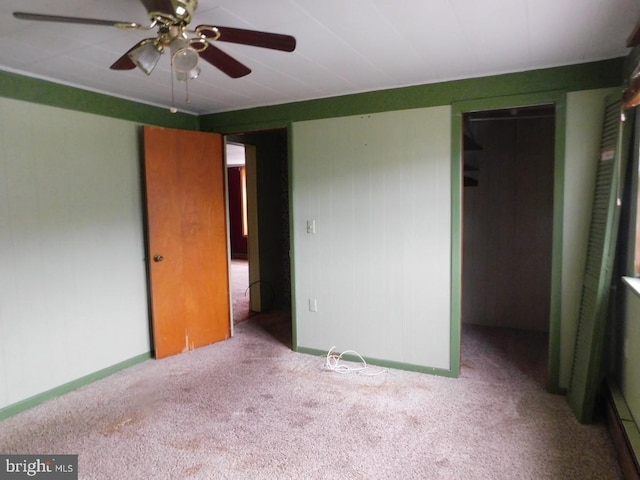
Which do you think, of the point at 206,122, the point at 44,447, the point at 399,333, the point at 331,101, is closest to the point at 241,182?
the point at 206,122

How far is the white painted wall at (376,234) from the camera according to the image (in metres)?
3.04

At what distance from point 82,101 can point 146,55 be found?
5.72 feet

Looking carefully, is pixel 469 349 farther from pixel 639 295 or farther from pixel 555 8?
pixel 555 8

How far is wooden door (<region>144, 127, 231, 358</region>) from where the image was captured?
341cm

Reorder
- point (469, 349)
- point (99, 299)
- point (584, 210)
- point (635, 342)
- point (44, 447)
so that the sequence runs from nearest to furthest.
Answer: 1. point (635, 342)
2. point (44, 447)
3. point (584, 210)
4. point (99, 299)
5. point (469, 349)

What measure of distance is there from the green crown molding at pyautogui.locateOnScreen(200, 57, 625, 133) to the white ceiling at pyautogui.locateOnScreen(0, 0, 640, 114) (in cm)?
7

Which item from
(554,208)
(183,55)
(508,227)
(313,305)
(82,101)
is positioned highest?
(82,101)

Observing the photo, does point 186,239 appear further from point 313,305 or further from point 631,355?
point 631,355

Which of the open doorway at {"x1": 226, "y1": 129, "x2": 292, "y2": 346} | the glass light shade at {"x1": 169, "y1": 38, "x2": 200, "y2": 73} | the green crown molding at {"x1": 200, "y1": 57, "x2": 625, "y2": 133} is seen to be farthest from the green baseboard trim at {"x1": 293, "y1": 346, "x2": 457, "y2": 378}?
the glass light shade at {"x1": 169, "y1": 38, "x2": 200, "y2": 73}

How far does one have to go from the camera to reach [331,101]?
3.31 meters

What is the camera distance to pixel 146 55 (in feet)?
5.26

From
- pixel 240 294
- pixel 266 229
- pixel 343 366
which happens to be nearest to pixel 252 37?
pixel 343 366

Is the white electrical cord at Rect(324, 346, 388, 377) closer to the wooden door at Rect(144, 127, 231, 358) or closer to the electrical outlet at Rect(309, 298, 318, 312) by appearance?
the electrical outlet at Rect(309, 298, 318, 312)

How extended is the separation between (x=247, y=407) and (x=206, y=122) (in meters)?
2.67
